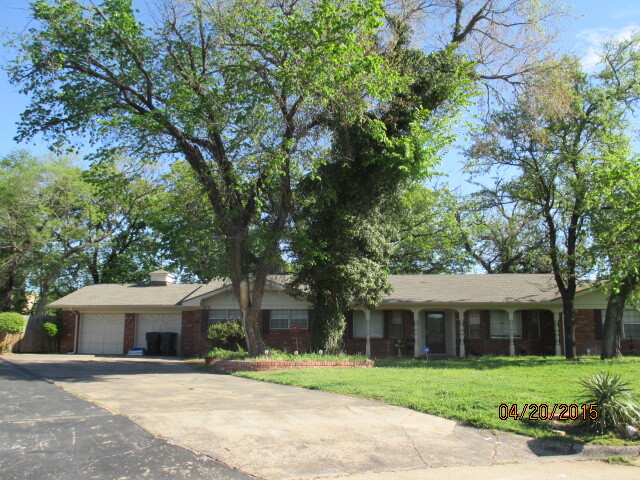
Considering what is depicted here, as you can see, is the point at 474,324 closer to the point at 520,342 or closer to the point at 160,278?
the point at 520,342

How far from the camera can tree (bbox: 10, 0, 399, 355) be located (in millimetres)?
15211

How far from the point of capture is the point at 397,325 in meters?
24.5

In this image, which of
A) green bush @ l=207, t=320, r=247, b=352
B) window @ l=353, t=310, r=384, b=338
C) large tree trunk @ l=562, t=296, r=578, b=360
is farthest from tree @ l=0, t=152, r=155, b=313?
large tree trunk @ l=562, t=296, r=578, b=360

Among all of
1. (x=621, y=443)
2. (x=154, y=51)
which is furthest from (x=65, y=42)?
(x=621, y=443)

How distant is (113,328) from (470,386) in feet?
67.6

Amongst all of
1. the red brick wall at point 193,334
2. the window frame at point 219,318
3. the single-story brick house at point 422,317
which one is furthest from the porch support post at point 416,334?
the red brick wall at point 193,334

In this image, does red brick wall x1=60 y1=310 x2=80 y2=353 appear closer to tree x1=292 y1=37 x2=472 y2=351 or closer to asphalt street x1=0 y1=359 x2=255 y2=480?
tree x1=292 y1=37 x2=472 y2=351

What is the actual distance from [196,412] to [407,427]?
354 centimetres

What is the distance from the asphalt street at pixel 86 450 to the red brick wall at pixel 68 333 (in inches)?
755

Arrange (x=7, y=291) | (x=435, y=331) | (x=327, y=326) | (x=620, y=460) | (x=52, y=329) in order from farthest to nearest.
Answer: (x=7, y=291) < (x=52, y=329) < (x=435, y=331) < (x=327, y=326) < (x=620, y=460)

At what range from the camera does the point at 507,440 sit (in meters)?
7.72

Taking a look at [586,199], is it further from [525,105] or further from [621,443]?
[621,443]
